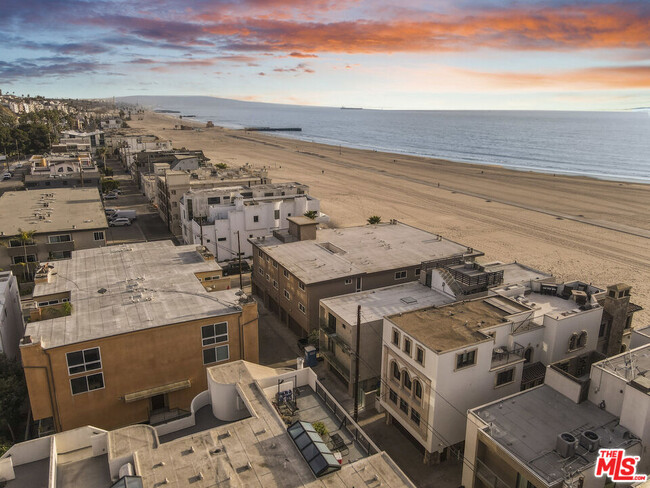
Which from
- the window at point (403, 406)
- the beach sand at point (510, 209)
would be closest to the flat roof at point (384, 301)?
the window at point (403, 406)

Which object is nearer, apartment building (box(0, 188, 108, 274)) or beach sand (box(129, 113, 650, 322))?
apartment building (box(0, 188, 108, 274))

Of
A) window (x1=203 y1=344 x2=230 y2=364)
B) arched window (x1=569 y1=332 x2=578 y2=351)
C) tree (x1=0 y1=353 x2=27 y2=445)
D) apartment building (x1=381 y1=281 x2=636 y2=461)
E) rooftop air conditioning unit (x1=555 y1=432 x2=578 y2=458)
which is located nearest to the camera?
rooftop air conditioning unit (x1=555 y1=432 x2=578 y2=458)

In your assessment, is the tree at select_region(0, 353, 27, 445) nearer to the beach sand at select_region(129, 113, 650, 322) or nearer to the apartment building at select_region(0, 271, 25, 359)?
the apartment building at select_region(0, 271, 25, 359)

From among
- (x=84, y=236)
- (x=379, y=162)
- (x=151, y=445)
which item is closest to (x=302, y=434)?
(x=151, y=445)

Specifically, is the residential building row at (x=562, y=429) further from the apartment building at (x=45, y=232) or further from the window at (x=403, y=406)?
the apartment building at (x=45, y=232)

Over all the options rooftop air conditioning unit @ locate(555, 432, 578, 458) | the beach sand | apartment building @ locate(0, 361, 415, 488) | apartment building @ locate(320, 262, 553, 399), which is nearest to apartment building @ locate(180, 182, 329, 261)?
the beach sand

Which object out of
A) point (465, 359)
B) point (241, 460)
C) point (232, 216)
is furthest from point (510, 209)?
point (241, 460)

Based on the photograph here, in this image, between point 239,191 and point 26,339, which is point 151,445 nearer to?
point 26,339
